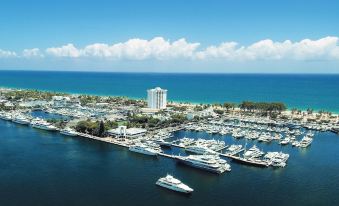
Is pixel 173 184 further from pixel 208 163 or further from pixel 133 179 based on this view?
pixel 208 163

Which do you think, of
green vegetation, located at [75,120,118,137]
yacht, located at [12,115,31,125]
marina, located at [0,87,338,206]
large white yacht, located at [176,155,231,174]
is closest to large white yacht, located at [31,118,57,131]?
marina, located at [0,87,338,206]

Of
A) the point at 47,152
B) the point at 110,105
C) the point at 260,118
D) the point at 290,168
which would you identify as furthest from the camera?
the point at 110,105

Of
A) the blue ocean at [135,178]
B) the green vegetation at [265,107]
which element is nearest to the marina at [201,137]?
the blue ocean at [135,178]

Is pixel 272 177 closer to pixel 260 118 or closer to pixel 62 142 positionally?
pixel 62 142

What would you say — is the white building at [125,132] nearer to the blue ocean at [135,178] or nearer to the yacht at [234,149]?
the blue ocean at [135,178]

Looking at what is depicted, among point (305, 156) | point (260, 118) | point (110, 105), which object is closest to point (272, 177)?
point (305, 156)

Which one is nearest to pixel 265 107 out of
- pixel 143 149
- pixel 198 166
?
pixel 143 149
